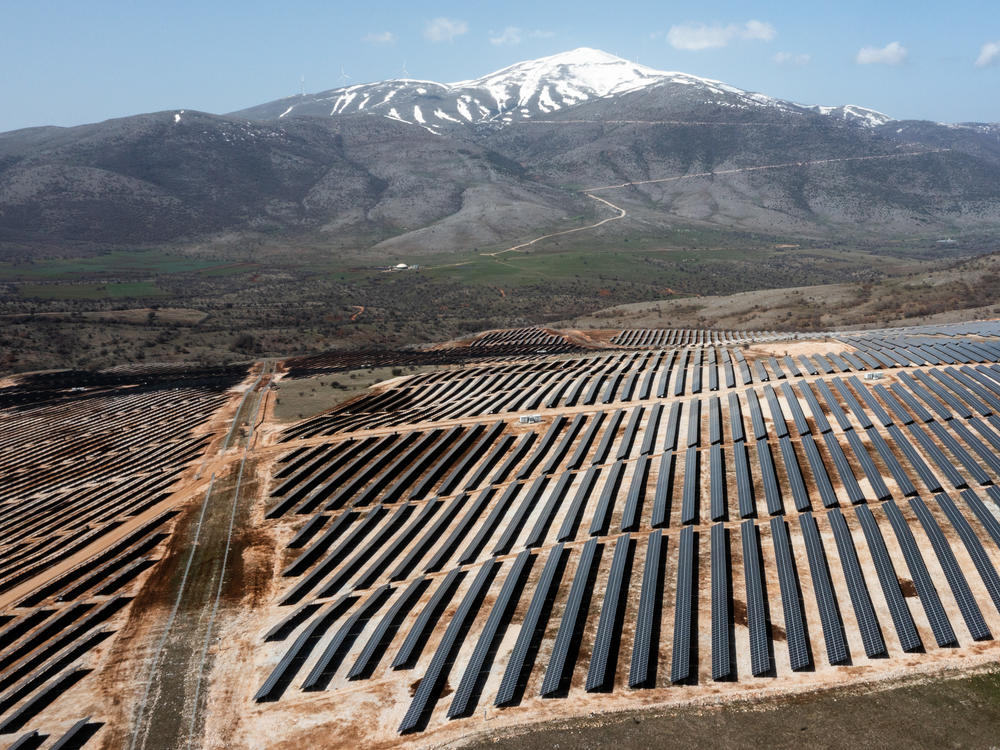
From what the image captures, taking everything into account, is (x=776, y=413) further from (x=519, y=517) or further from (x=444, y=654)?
(x=444, y=654)

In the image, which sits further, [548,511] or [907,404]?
[907,404]

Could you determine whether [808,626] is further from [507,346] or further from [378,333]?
[378,333]

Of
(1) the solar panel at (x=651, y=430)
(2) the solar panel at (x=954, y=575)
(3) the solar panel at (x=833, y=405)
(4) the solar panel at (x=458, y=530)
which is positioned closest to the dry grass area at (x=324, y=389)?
(4) the solar panel at (x=458, y=530)

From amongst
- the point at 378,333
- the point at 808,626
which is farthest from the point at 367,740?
the point at 378,333

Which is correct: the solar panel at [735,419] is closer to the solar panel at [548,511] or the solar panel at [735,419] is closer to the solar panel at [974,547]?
the solar panel at [548,511]

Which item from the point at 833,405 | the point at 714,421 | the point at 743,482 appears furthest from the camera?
the point at 714,421

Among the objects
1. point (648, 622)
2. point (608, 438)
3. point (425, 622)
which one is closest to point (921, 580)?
point (648, 622)

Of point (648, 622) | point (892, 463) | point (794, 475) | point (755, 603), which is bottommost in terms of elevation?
point (648, 622)

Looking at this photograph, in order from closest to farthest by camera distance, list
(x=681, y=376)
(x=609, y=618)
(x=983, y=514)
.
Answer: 1. (x=609, y=618)
2. (x=983, y=514)
3. (x=681, y=376)
